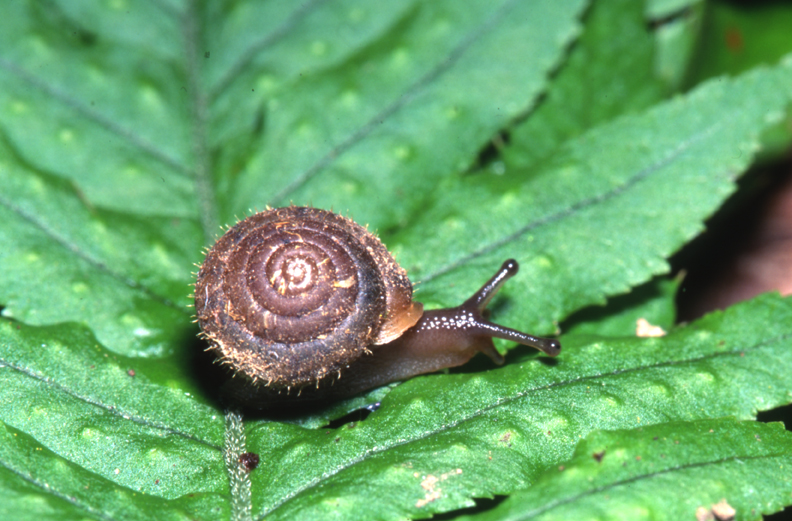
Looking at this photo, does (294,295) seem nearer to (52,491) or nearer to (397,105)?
(52,491)

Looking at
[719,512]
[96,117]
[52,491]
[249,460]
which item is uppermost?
[96,117]

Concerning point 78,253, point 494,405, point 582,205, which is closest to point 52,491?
point 78,253

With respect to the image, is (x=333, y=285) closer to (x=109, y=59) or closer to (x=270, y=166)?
(x=270, y=166)

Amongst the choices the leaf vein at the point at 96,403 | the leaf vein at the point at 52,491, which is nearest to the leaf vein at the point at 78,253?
the leaf vein at the point at 96,403

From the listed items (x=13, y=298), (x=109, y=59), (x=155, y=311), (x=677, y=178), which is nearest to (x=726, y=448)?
(x=677, y=178)

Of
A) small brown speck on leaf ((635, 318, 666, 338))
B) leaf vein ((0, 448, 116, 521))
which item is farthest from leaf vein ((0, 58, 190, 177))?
small brown speck on leaf ((635, 318, 666, 338))

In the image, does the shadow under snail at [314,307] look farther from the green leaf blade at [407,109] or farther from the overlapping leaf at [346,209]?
the green leaf blade at [407,109]

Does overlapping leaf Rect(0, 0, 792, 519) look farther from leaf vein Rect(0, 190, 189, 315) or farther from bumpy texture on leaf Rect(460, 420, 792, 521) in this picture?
bumpy texture on leaf Rect(460, 420, 792, 521)
